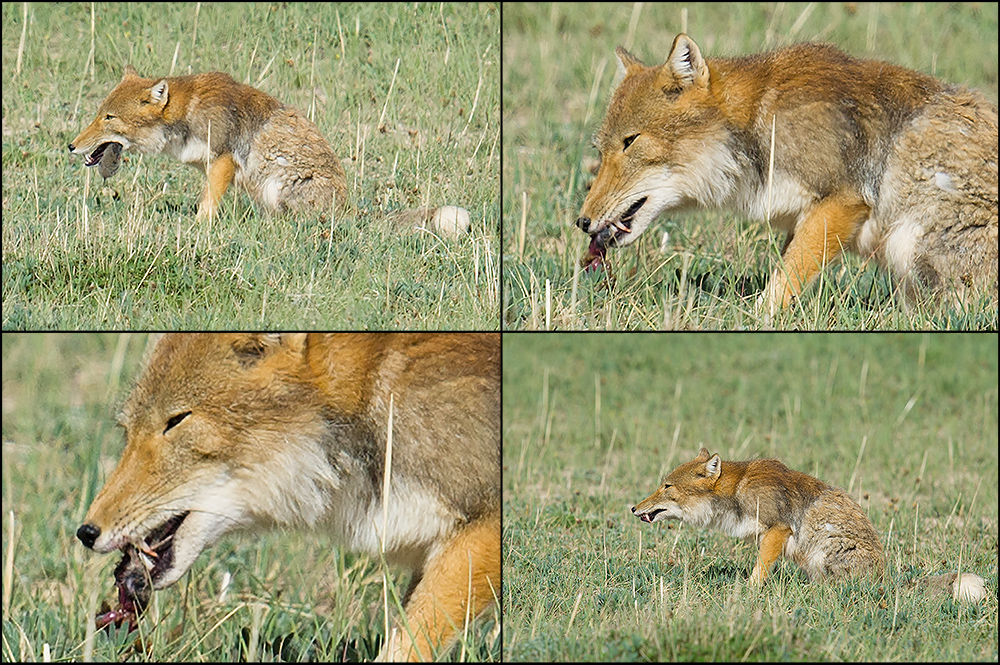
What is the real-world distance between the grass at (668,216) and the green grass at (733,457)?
3.19 ft

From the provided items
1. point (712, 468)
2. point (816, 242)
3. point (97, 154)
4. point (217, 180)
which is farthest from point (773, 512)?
point (97, 154)

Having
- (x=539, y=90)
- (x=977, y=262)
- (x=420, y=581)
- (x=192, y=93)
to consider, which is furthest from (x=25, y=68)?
(x=977, y=262)

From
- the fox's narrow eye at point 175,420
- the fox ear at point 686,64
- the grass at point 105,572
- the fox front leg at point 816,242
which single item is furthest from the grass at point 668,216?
the fox's narrow eye at point 175,420

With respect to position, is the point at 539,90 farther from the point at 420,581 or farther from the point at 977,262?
the point at 420,581

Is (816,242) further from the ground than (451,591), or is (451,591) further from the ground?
(816,242)

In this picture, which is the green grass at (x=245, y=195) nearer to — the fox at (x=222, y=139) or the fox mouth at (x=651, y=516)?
the fox at (x=222, y=139)

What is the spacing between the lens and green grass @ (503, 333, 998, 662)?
5.63 meters

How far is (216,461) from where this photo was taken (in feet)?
18.0

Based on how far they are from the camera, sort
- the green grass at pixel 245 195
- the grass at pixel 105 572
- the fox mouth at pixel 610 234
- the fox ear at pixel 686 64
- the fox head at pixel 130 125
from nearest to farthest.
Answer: the grass at pixel 105 572, the green grass at pixel 245 195, the fox ear at pixel 686 64, the fox mouth at pixel 610 234, the fox head at pixel 130 125

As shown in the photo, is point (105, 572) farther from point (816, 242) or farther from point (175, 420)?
point (816, 242)

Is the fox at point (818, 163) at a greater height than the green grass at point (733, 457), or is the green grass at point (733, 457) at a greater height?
the fox at point (818, 163)

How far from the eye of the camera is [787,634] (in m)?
5.48

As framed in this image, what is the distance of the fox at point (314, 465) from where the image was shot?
18.0 feet

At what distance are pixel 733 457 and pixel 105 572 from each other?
139 inches
